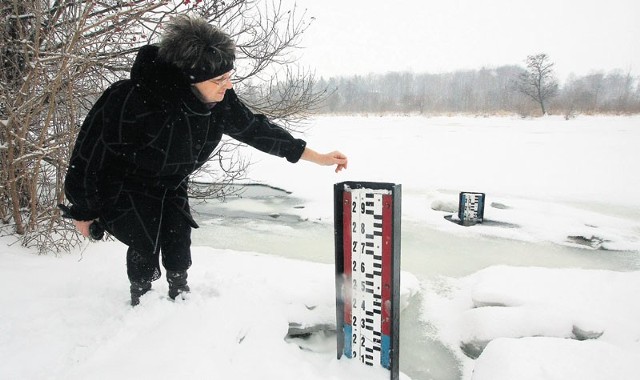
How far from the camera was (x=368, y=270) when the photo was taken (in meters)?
1.94

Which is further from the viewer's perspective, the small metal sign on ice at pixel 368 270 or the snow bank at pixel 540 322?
the snow bank at pixel 540 322

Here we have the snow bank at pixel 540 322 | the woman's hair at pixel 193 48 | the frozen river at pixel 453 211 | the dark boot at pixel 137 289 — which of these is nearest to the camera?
the woman's hair at pixel 193 48

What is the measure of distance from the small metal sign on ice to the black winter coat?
77cm

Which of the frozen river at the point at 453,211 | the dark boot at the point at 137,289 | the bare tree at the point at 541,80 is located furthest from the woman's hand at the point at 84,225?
the bare tree at the point at 541,80

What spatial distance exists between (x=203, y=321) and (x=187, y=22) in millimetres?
1479

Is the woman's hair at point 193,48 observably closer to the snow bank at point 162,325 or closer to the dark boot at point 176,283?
the dark boot at point 176,283

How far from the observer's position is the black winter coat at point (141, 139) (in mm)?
1756

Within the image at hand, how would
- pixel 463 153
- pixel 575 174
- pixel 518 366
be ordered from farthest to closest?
1. pixel 463 153
2. pixel 575 174
3. pixel 518 366

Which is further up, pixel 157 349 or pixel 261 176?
pixel 157 349

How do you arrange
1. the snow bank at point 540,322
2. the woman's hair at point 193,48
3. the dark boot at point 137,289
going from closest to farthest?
the woman's hair at point 193,48 < the snow bank at point 540,322 < the dark boot at point 137,289

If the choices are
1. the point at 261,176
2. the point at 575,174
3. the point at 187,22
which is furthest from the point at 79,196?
the point at 575,174

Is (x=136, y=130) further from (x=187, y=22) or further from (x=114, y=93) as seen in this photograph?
(x=187, y=22)

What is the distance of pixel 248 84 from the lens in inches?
213

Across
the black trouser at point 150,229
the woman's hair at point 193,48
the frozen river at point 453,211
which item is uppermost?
the woman's hair at point 193,48
